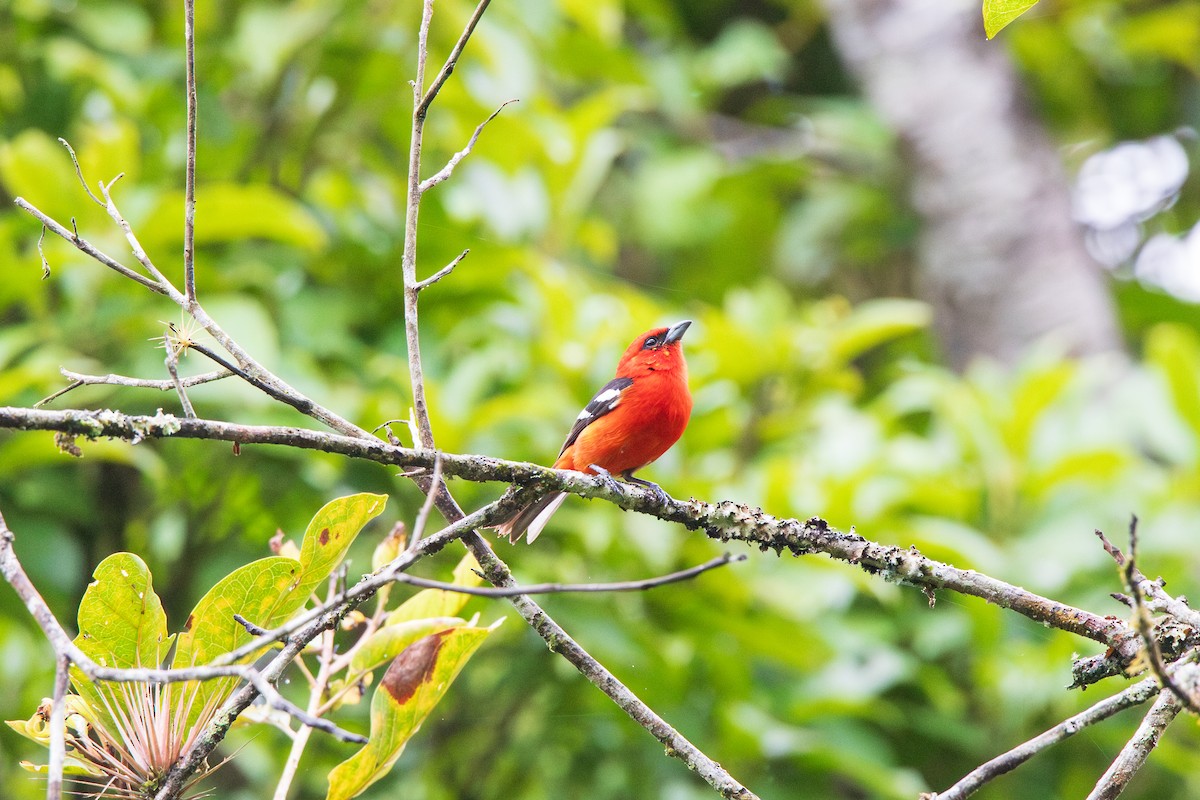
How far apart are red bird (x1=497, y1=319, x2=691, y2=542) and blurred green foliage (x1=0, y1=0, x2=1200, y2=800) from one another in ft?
1.21

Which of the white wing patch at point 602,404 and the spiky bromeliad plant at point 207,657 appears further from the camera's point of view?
the white wing patch at point 602,404

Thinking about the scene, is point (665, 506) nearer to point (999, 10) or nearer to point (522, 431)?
point (999, 10)

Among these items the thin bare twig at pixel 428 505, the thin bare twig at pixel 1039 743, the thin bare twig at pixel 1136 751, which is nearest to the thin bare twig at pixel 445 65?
the thin bare twig at pixel 428 505

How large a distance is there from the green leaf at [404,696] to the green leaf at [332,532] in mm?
214

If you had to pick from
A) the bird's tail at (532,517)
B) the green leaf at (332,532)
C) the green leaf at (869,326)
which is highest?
the green leaf at (869,326)

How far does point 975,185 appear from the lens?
22.4 feet

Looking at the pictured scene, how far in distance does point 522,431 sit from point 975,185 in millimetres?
4052

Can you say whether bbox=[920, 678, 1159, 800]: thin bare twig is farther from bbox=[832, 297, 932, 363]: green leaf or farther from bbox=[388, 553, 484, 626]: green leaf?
bbox=[832, 297, 932, 363]: green leaf

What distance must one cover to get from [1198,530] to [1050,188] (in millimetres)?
3346

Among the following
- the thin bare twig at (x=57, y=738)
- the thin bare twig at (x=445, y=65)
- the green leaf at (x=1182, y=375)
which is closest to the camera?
the thin bare twig at (x=57, y=738)

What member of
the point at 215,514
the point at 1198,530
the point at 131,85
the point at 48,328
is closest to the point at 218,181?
the point at 131,85

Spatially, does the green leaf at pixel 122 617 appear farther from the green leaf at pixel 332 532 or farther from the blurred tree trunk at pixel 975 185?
the blurred tree trunk at pixel 975 185

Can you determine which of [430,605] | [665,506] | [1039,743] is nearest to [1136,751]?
[1039,743]

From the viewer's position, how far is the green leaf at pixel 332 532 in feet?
6.23
